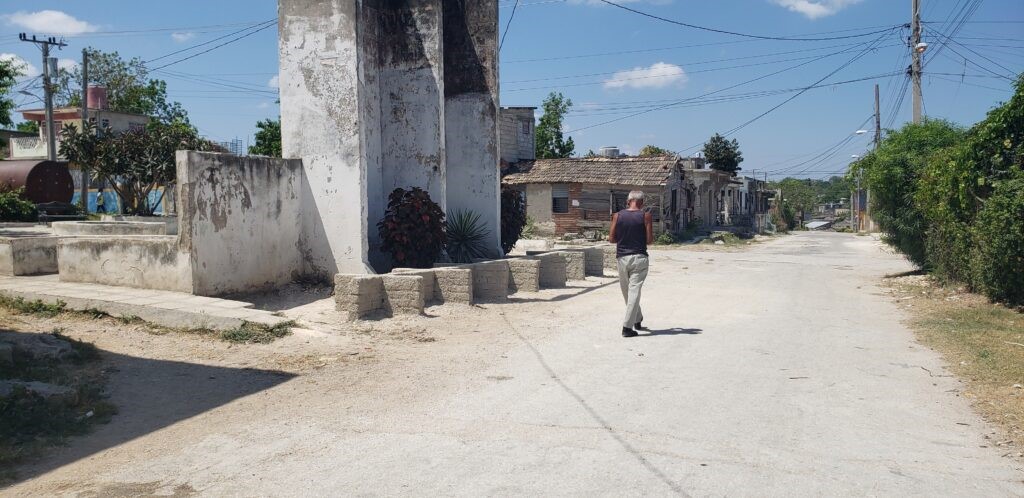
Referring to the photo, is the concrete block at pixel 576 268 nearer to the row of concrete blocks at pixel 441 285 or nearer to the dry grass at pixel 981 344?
the row of concrete blocks at pixel 441 285

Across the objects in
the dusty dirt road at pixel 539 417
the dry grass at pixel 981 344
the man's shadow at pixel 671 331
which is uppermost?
the man's shadow at pixel 671 331

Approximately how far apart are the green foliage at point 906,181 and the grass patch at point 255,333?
14.0 meters

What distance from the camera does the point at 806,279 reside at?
1845cm

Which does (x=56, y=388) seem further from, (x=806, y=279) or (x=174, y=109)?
(x=174, y=109)

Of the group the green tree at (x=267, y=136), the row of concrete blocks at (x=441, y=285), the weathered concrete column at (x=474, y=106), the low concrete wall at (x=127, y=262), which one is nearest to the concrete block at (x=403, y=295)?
the row of concrete blocks at (x=441, y=285)

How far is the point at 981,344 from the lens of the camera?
8.95m

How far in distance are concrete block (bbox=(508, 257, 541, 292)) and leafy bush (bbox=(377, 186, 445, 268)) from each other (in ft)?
4.87

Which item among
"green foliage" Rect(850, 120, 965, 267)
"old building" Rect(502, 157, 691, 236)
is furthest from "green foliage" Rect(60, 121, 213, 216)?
"old building" Rect(502, 157, 691, 236)

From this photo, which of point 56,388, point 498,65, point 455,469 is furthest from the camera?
point 498,65

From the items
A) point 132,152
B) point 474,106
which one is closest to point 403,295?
point 474,106

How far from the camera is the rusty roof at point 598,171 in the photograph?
36.0 meters

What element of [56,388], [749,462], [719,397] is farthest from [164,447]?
[719,397]

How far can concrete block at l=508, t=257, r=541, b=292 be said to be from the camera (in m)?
13.7

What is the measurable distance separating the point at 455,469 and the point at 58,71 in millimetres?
41309
